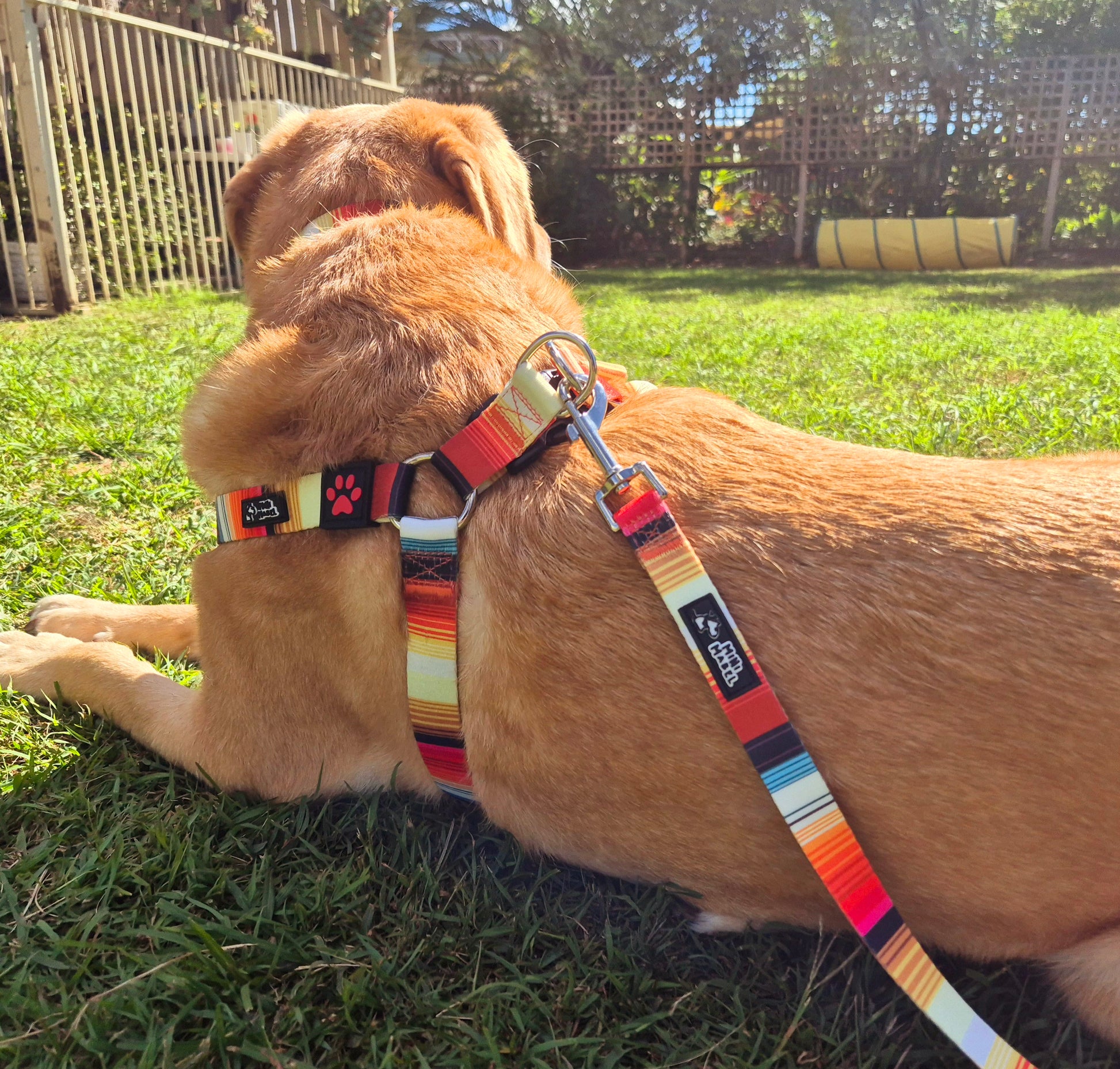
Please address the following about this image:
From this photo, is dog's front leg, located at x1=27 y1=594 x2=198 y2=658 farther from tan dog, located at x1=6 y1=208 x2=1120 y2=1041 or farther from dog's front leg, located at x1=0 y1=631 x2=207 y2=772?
tan dog, located at x1=6 y1=208 x2=1120 y2=1041

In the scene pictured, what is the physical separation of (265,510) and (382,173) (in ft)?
3.19

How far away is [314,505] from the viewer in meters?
1.75

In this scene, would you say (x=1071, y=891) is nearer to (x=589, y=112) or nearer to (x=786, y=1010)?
(x=786, y=1010)

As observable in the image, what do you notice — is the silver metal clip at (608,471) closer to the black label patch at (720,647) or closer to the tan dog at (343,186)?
the black label patch at (720,647)

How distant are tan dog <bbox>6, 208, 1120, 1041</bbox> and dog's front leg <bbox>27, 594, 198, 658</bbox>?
0.50 m

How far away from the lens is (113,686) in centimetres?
220

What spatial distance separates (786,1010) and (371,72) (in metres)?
16.8

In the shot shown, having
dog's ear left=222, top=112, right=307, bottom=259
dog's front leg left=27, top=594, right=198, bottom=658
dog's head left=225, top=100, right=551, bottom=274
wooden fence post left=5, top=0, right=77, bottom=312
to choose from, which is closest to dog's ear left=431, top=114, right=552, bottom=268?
dog's head left=225, top=100, right=551, bottom=274

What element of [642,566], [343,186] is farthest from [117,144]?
[642,566]

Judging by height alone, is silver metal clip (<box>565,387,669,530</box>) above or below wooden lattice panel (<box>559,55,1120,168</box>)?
below

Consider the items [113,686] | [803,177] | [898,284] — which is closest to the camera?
[113,686]

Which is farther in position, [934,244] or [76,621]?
[934,244]

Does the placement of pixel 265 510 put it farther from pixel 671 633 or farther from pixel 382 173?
pixel 382 173

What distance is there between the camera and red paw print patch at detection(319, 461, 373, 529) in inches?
67.5
